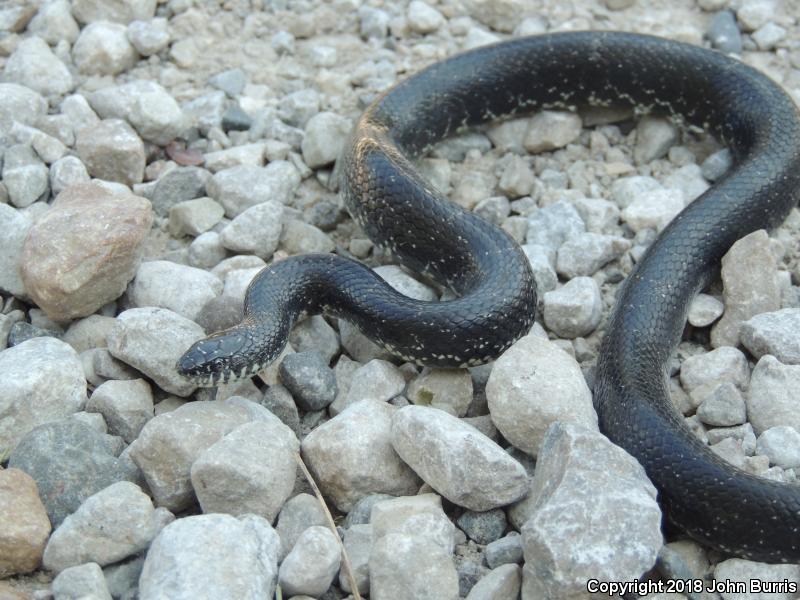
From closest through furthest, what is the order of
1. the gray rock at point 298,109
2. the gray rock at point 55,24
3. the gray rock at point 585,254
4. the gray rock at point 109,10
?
1. the gray rock at point 585,254
2. the gray rock at point 298,109
3. the gray rock at point 55,24
4. the gray rock at point 109,10

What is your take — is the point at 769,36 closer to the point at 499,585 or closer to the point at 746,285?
the point at 746,285

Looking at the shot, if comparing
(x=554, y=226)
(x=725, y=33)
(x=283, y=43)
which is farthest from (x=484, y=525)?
(x=725, y=33)

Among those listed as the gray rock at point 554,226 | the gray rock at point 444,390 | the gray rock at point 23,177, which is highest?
the gray rock at point 554,226

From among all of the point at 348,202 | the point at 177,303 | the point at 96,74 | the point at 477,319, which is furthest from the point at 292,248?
the point at 96,74

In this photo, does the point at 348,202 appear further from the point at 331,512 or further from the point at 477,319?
the point at 331,512

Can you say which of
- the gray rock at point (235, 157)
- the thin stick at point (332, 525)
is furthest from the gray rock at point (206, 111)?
the thin stick at point (332, 525)

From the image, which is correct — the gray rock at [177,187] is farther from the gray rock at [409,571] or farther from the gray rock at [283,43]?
the gray rock at [409,571]

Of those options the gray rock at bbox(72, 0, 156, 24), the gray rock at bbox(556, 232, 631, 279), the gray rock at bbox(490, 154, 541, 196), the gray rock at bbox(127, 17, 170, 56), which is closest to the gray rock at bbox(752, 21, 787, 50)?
the gray rock at bbox(490, 154, 541, 196)
